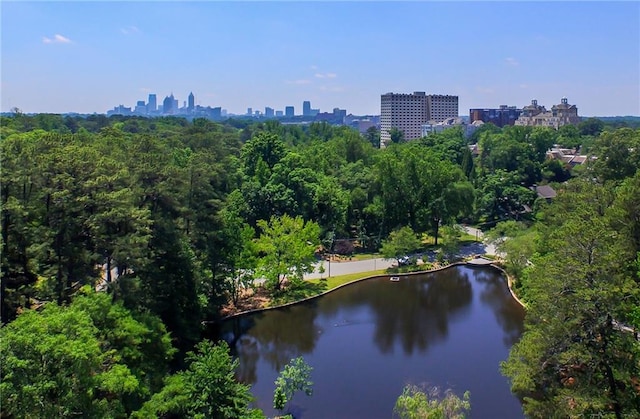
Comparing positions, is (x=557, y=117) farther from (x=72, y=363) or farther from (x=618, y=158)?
(x=72, y=363)

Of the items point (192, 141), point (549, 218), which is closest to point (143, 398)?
point (549, 218)

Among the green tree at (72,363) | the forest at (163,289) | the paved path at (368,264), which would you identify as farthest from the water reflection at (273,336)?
the green tree at (72,363)

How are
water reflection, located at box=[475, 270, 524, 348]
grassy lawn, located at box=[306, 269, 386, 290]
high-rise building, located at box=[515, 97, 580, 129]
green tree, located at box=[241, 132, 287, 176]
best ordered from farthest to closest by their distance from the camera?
high-rise building, located at box=[515, 97, 580, 129]
green tree, located at box=[241, 132, 287, 176]
grassy lawn, located at box=[306, 269, 386, 290]
water reflection, located at box=[475, 270, 524, 348]

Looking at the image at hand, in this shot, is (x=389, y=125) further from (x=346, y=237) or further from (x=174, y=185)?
(x=174, y=185)

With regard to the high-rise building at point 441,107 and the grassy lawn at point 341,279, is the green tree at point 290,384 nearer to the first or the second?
the grassy lawn at point 341,279

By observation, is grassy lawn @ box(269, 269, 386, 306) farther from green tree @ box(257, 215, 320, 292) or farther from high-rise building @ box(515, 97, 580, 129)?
high-rise building @ box(515, 97, 580, 129)

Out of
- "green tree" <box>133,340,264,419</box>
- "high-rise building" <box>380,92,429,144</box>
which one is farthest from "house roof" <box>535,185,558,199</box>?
"high-rise building" <box>380,92,429,144</box>
